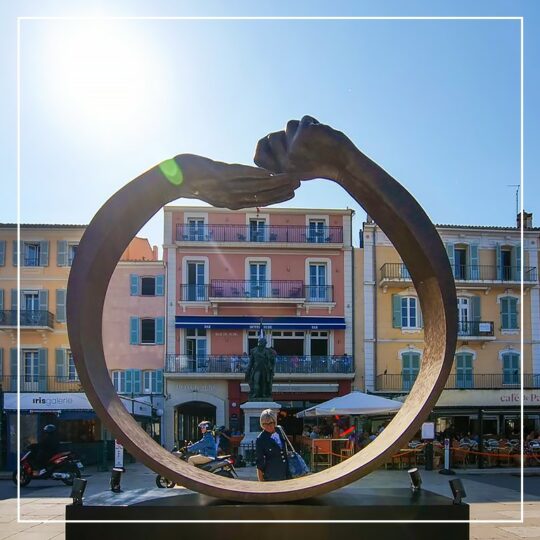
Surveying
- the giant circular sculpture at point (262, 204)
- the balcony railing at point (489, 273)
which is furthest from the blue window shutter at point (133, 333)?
the giant circular sculpture at point (262, 204)

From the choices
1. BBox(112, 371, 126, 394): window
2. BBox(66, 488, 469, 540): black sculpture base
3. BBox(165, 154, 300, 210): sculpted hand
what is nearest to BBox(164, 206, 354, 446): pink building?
BBox(112, 371, 126, 394): window

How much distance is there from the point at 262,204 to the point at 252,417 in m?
12.6

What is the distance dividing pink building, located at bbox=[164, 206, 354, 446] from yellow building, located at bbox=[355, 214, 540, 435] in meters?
1.04

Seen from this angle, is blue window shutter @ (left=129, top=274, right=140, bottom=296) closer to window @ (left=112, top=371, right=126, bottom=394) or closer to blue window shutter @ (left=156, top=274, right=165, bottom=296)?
blue window shutter @ (left=156, top=274, right=165, bottom=296)

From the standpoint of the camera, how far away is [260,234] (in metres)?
31.5

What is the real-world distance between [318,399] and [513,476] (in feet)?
41.2

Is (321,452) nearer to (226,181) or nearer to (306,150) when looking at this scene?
(226,181)

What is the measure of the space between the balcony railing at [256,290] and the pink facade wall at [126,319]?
1.42 meters

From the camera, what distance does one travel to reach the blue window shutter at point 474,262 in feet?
103

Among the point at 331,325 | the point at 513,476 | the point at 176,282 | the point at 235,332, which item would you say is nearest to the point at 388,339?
the point at 331,325

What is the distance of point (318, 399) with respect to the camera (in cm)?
3048

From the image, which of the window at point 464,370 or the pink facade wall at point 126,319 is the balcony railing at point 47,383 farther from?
the window at point 464,370

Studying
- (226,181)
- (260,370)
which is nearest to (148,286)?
(260,370)

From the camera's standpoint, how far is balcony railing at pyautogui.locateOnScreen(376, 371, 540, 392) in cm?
3062
